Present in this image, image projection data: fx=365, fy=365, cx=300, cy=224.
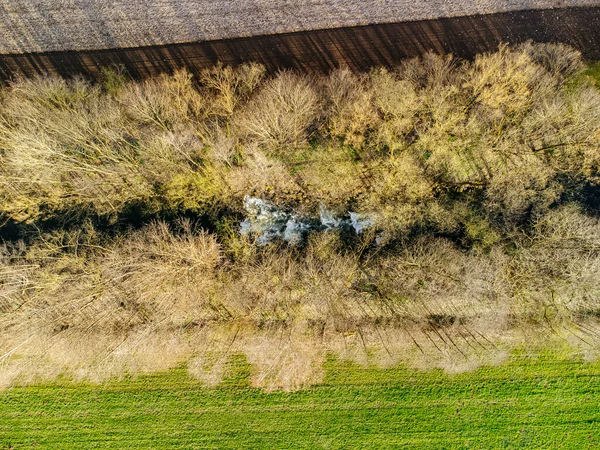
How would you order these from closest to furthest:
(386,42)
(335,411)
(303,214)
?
(386,42) < (303,214) < (335,411)

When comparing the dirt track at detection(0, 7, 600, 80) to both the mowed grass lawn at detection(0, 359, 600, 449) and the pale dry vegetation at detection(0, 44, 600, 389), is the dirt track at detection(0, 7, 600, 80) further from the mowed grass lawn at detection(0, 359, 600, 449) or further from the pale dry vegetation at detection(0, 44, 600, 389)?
the mowed grass lawn at detection(0, 359, 600, 449)

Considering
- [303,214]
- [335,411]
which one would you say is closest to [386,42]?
[303,214]

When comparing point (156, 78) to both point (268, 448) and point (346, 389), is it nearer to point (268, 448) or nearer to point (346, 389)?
point (346, 389)

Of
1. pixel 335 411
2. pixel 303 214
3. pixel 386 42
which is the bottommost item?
pixel 335 411

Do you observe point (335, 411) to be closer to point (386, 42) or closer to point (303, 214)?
point (303, 214)

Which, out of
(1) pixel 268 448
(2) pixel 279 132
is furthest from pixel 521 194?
(1) pixel 268 448

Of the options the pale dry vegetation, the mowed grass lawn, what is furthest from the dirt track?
the mowed grass lawn

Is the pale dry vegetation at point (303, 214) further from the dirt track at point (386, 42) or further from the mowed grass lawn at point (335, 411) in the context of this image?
the dirt track at point (386, 42)
